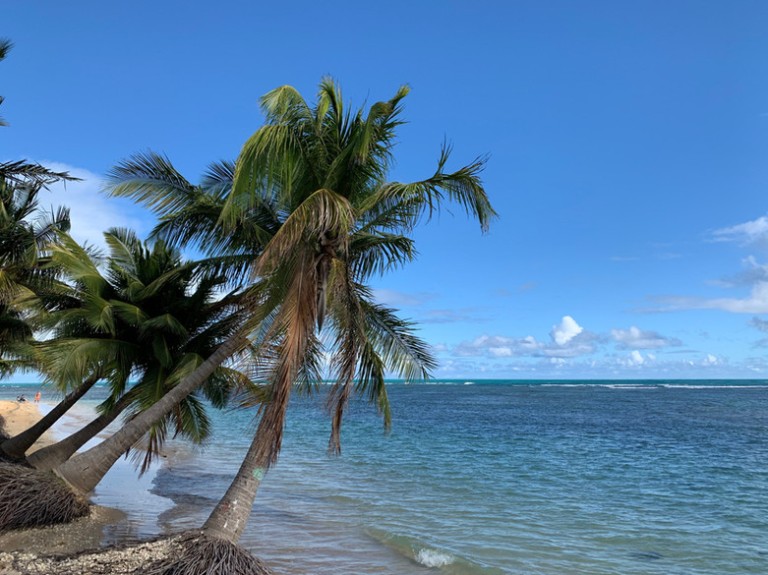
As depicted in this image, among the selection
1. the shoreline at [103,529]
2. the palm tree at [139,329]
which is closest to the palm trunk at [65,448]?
the palm tree at [139,329]

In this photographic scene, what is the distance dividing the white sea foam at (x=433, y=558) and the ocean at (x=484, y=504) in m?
0.04

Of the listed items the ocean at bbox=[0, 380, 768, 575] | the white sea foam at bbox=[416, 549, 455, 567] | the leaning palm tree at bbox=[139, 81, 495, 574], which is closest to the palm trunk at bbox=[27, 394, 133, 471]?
the ocean at bbox=[0, 380, 768, 575]

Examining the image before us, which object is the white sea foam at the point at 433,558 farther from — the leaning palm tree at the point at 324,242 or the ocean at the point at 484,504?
the leaning palm tree at the point at 324,242

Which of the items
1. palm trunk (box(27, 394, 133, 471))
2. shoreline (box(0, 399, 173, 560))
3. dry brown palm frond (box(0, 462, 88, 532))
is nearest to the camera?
shoreline (box(0, 399, 173, 560))

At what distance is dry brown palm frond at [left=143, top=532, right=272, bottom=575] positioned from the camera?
5.84 metres

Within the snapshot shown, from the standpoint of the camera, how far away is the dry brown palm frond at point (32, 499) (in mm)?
8211

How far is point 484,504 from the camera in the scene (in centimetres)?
1365

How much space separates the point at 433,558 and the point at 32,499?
6.21 m

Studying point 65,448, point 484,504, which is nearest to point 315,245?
point 65,448

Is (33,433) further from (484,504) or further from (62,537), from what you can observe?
(484,504)

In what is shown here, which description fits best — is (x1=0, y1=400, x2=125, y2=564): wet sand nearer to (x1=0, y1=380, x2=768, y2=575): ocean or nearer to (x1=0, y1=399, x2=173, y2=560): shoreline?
(x1=0, y1=399, x2=173, y2=560): shoreline

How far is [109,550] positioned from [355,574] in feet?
12.1

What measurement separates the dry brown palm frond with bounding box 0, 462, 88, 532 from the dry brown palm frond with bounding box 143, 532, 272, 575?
11.9ft

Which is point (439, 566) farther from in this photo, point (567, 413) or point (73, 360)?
point (567, 413)
